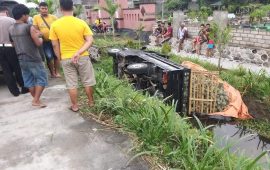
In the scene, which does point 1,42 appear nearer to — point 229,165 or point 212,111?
point 229,165

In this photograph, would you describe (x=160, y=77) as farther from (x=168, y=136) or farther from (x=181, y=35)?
(x=181, y=35)

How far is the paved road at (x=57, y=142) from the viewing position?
3.13m

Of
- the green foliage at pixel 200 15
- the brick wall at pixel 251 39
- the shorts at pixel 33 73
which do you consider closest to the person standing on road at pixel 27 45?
the shorts at pixel 33 73

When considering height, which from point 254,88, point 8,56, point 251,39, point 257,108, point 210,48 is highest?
point 8,56

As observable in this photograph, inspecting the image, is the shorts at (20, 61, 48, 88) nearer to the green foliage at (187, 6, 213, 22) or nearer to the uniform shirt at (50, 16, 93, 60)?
the uniform shirt at (50, 16, 93, 60)

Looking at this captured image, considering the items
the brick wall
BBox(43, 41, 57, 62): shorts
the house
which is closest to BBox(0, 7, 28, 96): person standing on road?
BBox(43, 41, 57, 62): shorts

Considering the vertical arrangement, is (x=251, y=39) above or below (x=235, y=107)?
above

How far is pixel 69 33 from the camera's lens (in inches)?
166

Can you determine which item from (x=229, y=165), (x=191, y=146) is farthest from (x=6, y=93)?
(x=229, y=165)

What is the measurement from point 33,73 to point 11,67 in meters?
0.98

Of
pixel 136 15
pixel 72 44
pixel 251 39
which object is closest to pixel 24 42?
pixel 72 44

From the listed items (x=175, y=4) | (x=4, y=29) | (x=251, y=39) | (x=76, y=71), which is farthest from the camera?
(x=175, y=4)

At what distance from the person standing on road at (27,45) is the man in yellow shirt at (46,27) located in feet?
5.42

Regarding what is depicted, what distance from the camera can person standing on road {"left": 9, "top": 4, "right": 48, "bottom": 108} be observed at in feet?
15.4
